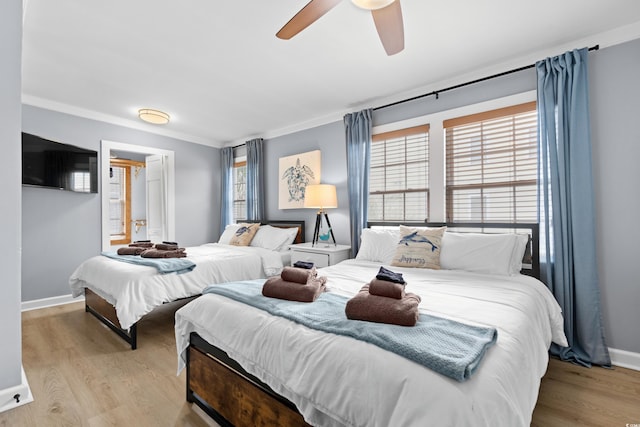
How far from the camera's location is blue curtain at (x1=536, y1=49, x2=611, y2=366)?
92.7 inches

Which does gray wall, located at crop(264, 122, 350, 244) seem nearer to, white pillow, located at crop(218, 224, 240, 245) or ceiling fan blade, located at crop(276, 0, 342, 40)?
white pillow, located at crop(218, 224, 240, 245)

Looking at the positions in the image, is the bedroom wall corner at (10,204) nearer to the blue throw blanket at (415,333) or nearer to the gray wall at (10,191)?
the gray wall at (10,191)

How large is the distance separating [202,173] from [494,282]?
4.87 m

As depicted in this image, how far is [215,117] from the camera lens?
430 centimetres

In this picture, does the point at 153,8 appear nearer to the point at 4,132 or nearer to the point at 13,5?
the point at 13,5

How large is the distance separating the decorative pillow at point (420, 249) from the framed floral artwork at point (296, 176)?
1.87m

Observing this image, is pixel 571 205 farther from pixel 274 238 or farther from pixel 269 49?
pixel 274 238

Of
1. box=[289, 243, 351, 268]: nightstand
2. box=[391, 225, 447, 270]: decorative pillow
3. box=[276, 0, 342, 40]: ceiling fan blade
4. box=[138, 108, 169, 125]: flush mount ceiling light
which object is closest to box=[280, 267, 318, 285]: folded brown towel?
box=[391, 225, 447, 270]: decorative pillow

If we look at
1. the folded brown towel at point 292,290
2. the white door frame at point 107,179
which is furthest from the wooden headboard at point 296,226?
the folded brown towel at point 292,290

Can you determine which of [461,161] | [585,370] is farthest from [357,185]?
[585,370]

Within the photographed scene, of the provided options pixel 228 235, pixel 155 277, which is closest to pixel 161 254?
pixel 155 277

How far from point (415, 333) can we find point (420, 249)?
1520 mm

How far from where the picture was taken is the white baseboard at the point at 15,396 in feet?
5.97

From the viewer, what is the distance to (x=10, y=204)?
1.86m
